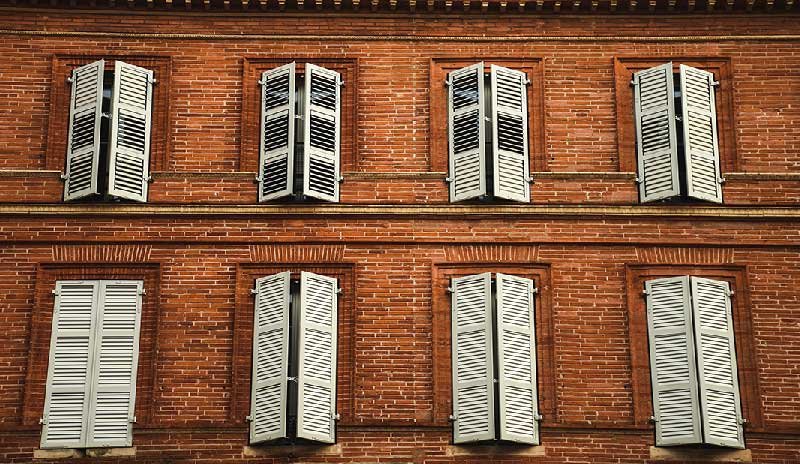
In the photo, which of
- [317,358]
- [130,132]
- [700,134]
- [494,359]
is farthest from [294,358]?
[700,134]

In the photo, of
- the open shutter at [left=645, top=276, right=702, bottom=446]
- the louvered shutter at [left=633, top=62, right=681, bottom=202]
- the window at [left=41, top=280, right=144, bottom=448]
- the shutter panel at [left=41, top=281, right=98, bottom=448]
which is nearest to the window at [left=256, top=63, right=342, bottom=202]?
the window at [left=41, top=280, right=144, bottom=448]

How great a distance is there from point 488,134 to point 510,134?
1.14 ft

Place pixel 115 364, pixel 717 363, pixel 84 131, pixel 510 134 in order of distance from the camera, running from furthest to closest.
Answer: pixel 510 134 < pixel 84 131 < pixel 115 364 < pixel 717 363

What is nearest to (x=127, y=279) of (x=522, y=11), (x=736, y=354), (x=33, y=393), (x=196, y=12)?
(x=33, y=393)

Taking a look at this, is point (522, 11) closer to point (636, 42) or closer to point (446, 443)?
point (636, 42)

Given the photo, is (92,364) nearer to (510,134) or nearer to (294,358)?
(294,358)

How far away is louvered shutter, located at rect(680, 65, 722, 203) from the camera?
2166 cm

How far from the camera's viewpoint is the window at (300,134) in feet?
71.1

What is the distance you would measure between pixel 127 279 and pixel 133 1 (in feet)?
15.6

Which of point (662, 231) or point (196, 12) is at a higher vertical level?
point (196, 12)

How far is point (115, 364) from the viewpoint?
68.1 ft

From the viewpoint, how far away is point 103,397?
20.5 meters

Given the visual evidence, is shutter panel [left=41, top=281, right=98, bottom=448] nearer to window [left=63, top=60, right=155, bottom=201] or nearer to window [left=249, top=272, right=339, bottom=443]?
window [left=63, top=60, right=155, bottom=201]

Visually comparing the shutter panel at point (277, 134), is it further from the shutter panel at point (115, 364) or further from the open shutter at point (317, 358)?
the shutter panel at point (115, 364)
